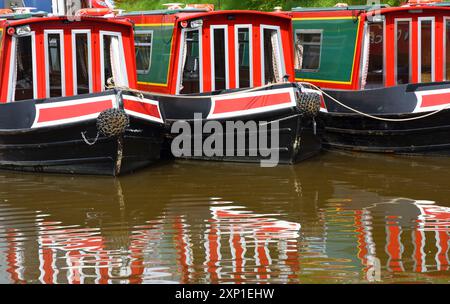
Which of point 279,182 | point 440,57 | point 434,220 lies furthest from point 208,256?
point 440,57

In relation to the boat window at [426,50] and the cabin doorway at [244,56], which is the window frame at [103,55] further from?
the boat window at [426,50]

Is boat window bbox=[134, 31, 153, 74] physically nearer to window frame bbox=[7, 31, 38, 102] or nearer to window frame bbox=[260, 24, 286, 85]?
window frame bbox=[260, 24, 286, 85]

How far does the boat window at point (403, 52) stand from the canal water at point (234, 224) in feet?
4.05

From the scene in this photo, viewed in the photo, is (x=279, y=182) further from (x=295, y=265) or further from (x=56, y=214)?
(x=295, y=265)

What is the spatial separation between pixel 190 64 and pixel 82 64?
1573mm

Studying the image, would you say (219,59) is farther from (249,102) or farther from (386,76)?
(386,76)

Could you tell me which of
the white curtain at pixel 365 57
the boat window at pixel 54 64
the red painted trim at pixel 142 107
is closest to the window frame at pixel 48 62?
the boat window at pixel 54 64

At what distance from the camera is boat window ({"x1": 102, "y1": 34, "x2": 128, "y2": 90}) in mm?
11344

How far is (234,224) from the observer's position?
8492 millimetres

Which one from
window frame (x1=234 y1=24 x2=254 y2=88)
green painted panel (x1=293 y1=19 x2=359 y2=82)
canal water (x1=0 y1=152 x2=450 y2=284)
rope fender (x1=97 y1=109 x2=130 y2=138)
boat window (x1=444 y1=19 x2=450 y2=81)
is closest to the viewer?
canal water (x1=0 y1=152 x2=450 y2=284)

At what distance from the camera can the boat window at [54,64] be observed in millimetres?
11070

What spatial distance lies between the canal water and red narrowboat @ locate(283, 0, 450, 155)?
0.40 meters

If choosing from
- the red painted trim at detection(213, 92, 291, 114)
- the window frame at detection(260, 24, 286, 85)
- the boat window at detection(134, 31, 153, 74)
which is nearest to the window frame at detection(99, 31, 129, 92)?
the red painted trim at detection(213, 92, 291, 114)

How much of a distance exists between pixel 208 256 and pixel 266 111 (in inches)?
152
